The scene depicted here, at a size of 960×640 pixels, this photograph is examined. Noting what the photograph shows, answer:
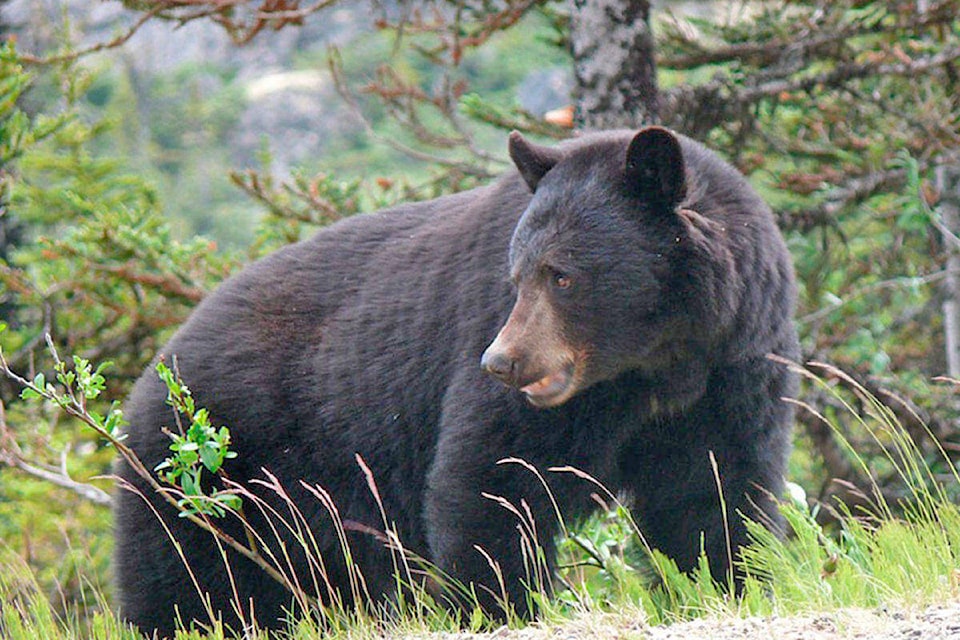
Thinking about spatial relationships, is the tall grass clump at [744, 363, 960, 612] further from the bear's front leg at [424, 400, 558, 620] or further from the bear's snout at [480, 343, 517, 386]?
the bear's snout at [480, 343, 517, 386]

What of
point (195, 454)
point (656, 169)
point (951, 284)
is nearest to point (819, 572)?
point (656, 169)

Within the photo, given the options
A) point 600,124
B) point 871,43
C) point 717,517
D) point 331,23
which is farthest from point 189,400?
point 331,23

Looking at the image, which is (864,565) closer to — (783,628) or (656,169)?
(783,628)

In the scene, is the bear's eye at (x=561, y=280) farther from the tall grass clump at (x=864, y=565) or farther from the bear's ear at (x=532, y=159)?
the tall grass clump at (x=864, y=565)

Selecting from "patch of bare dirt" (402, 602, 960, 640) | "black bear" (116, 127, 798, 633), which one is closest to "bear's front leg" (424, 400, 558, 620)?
"black bear" (116, 127, 798, 633)

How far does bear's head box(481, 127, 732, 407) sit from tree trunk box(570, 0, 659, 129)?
1.92 m

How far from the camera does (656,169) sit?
3.96 meters

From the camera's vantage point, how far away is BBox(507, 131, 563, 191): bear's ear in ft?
13.4

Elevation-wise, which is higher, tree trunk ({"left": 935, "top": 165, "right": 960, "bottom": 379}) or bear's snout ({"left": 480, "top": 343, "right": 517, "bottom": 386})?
bear's snout ({"left": 480, "top": 343, "right": 517, "bottom": 386})

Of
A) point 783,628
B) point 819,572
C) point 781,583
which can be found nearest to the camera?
point 783,628

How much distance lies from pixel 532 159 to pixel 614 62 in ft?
6.53

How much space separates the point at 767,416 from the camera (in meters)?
4.15

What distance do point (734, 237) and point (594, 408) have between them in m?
0.73

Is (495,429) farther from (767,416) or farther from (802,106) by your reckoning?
(802,106)
